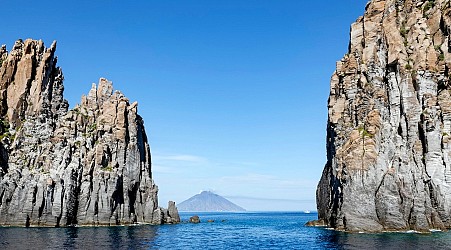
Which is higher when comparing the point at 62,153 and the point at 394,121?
the point at 394,121

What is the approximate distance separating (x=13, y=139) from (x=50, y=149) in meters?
11.1

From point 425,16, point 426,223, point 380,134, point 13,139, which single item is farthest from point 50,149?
point 425,16

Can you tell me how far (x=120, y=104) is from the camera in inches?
5689

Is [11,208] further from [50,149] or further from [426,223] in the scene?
[426,223]

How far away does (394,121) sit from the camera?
100625 mm

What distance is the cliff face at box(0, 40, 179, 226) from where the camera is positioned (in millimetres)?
114875

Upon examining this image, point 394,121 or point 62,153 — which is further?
point 62,153

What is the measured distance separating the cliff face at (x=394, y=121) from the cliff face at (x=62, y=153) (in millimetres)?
63669

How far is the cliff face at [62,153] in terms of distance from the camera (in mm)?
114875

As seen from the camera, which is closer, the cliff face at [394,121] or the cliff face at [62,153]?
the cliff face at [394,121]

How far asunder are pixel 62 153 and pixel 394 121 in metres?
91.5

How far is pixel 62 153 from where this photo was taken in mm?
125625

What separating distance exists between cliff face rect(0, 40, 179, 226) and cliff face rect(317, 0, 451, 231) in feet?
209

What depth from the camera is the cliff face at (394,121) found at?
295 feet
